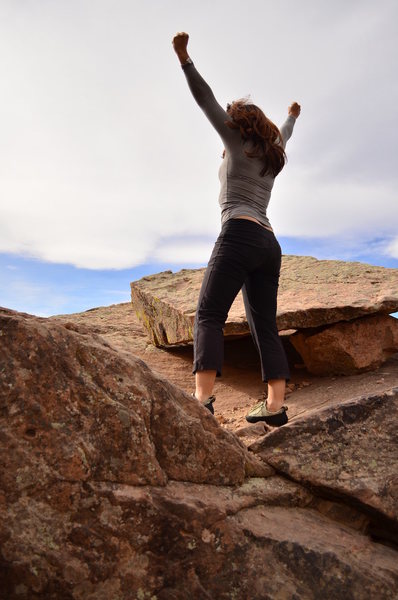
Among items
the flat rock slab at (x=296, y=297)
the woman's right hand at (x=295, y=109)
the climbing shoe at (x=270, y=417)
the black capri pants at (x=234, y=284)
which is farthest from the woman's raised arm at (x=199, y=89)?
the flat rock slab at (x=296, y=297)

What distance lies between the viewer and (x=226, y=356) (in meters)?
7.41

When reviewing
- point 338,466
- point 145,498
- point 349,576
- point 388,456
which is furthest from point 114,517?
point 388,456

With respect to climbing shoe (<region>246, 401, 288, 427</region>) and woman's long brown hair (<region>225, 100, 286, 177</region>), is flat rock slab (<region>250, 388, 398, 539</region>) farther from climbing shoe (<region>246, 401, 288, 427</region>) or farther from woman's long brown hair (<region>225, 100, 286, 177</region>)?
woman's long brown hair (<region>225, 100, 286, 177</region>)

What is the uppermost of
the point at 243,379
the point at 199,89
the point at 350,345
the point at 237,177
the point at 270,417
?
the point at 199,89

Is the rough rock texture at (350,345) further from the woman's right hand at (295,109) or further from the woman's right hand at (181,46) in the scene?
the woman's right hand at (181,46)

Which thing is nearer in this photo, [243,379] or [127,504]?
[127,504]

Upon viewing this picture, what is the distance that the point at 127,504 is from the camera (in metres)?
2.14

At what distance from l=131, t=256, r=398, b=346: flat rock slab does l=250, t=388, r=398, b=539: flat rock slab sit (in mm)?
2790

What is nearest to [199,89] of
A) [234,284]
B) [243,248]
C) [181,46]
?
[181,46]

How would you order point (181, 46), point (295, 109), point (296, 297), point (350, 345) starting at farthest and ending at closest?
point (296, 297) → point (350, 345) → point (295, 109) → point (181, 46)

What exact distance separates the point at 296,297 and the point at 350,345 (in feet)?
3.26

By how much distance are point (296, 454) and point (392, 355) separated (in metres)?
4.09

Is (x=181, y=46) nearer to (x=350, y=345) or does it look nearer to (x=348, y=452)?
(x=348, y=452)

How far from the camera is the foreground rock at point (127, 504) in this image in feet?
6.57
